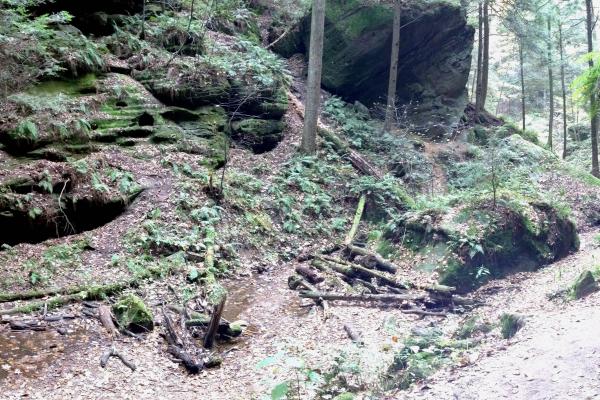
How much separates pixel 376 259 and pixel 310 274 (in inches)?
71.0

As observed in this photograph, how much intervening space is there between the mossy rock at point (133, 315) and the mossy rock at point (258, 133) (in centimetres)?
884

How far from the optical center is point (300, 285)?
10805 millimetres

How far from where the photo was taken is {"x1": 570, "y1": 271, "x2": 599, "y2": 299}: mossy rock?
25.1ft

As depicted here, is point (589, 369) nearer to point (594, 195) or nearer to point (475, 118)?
point (594, 195)

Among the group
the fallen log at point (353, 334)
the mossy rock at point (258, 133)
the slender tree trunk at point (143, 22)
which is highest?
the slender tree trunk at point (143, 22)

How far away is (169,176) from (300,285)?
4.82 m

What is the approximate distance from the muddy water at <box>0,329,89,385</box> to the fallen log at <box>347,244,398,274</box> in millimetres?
6821

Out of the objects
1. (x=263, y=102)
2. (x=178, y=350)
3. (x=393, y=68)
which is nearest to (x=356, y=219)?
(x=263, y=102)

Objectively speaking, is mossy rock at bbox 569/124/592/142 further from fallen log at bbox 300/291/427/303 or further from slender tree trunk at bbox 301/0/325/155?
fallen log at bbox 300/291/427/303

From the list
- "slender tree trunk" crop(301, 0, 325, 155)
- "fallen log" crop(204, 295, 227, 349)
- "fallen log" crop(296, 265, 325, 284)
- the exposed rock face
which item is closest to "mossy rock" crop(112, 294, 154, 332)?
"fallen log" crop(204, 295, 227, 349)

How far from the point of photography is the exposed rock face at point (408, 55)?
21688mm

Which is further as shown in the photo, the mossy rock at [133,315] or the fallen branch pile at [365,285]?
the fallen branch pile at [365,285]

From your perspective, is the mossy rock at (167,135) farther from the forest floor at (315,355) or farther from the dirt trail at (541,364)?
the dirt trail at (541,364)

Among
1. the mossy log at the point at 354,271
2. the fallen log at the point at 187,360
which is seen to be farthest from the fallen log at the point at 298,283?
the fallen log at the point at 187,360
